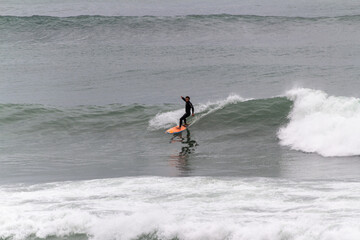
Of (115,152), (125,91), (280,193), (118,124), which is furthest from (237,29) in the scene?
(280,193)

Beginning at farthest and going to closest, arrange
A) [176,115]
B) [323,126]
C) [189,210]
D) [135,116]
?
[135,116] < [176,115] < [323,126] < [189,210]

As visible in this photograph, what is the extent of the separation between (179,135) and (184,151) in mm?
2738

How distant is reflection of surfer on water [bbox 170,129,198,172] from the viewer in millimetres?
15394

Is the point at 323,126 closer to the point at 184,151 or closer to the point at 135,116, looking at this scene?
the point at 184,151

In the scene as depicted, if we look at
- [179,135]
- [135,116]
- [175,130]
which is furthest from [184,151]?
[135,116]

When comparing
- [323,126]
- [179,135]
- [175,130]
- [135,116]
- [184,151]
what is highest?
[135,116]

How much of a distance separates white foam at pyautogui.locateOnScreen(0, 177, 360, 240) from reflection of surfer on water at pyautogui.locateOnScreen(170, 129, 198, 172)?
287 cm

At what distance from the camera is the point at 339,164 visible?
46.8ft

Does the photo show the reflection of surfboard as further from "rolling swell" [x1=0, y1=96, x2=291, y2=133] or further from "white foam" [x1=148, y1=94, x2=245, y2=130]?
"white foam" [x1=148, y1=94, x2=245, y2=130]

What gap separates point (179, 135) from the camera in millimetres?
20469

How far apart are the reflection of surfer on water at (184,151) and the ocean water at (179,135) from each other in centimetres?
7

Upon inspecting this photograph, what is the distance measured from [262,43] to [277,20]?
1400 cm

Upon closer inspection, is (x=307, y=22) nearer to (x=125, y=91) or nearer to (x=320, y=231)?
(x=125, y=91)

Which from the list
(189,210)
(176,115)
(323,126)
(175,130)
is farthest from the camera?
(176,115)
